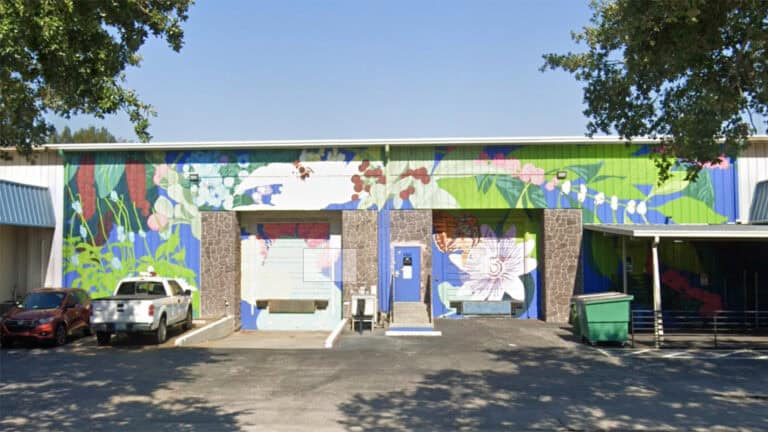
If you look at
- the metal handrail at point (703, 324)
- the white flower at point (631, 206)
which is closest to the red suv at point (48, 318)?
the metal handrail at point (703, 324)

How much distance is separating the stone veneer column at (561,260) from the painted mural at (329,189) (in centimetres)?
46

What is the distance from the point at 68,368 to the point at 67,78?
21.6ft

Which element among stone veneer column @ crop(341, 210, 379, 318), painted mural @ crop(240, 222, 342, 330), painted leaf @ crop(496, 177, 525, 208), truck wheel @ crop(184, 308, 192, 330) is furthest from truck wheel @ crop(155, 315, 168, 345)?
painted leaf @ crop(496, 177, 525, 208)

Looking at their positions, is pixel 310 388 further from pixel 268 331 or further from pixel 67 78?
pixel 268 331

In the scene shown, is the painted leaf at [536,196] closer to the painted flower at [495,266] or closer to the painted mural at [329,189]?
the painted mural at [329,189]

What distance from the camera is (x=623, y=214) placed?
22.9 meters

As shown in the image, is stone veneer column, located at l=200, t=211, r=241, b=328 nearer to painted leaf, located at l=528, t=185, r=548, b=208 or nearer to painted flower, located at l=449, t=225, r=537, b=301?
painted flower, located at l=449, t=225, r=537, b=301

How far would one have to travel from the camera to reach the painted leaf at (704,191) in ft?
74.5

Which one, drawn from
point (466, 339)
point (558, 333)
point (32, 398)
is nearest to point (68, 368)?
point (32, 398)

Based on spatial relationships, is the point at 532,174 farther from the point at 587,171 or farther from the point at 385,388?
the point at 385,388

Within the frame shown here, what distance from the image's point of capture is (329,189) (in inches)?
928

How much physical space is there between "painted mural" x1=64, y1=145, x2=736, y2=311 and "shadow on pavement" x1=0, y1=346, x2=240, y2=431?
7119 mm

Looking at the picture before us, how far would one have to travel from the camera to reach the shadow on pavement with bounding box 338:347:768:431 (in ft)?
32.1

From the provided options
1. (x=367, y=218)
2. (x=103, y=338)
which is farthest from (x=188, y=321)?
(x=367, y=218)
